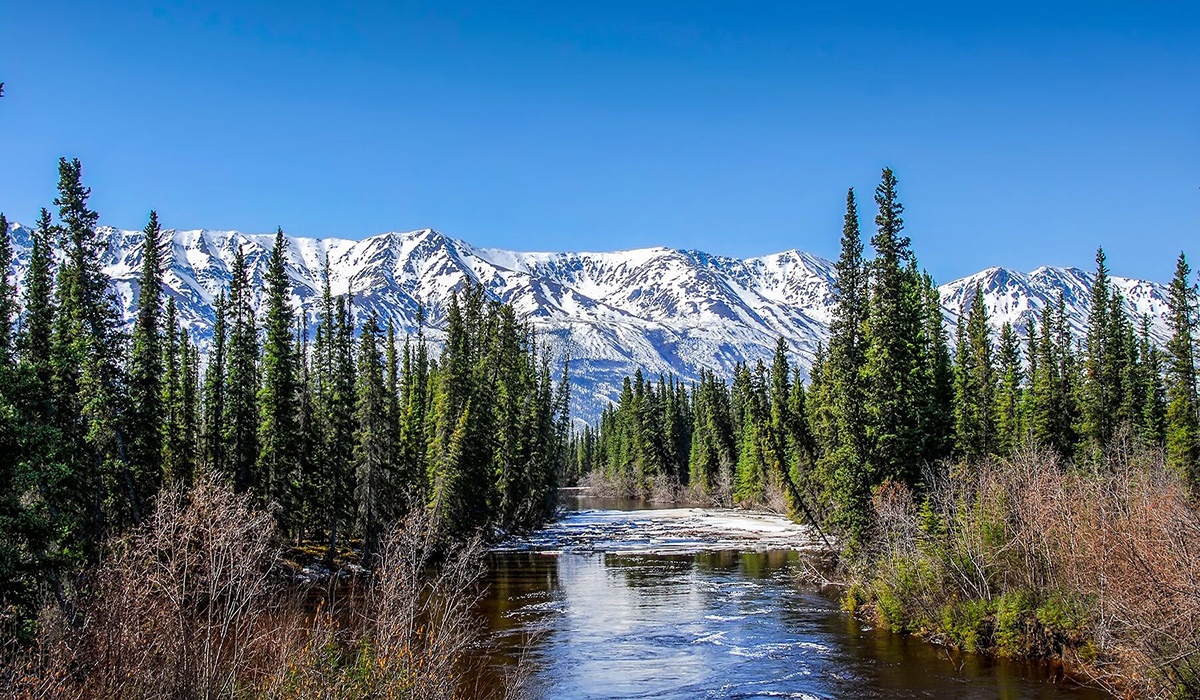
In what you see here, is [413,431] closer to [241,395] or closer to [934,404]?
[241,395]

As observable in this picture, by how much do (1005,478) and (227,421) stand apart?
4584 centimetres

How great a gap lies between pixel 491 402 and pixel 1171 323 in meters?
56.5

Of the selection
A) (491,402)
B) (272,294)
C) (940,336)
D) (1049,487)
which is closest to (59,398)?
(272,294)

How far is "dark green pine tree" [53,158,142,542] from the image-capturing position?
132ft

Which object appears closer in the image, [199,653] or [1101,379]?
[199,653]

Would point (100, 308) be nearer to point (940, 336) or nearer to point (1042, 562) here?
point (1042, 562)

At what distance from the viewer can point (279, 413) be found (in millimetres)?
54969

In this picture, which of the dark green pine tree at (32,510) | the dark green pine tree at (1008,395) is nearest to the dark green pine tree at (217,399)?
the dark green pine tree at (32,510)

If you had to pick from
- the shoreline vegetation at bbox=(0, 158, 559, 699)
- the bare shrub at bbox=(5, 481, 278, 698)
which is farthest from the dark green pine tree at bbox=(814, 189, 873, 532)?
the bare shrub at bbox=(5, 481, 278, 698)

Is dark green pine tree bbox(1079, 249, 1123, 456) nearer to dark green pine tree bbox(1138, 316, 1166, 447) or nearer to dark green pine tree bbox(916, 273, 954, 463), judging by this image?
dark green pine tree bbox(1138, 316, 1166, 447)

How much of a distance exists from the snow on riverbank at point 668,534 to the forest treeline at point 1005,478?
5.32 meters

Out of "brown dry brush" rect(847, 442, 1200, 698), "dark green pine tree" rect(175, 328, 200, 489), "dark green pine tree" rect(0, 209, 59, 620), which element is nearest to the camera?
"brown dry brush" rect(847, 442, 1200, 698)

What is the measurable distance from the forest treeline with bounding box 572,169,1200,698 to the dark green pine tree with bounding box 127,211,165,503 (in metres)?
35.6

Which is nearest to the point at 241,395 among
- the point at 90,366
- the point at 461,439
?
the point at 90,366
